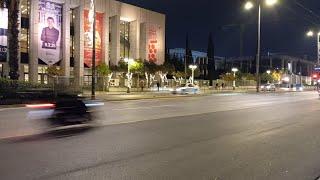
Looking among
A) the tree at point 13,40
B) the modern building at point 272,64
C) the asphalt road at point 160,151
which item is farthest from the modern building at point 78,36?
the modern building at point 272,64

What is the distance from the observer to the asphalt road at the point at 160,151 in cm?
881

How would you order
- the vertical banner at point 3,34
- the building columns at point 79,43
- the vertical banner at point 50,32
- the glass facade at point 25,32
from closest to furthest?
1. the vertical banner at point 3,34
2. the glass facade at point 25,32
3. the vertical banner at point 50,32
4. the building columns at point 79,43

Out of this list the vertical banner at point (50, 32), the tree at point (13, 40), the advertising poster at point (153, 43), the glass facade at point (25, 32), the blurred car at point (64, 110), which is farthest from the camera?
the advertising poster at point (153, 43)

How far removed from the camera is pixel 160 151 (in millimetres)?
11289

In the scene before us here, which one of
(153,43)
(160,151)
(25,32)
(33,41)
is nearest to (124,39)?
(153,43)

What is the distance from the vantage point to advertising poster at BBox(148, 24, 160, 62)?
8288 cm

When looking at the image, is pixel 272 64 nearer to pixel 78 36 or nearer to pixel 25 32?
pixel 78 36

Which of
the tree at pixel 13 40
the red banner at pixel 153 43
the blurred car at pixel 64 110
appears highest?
the red banner at pixel 153 43

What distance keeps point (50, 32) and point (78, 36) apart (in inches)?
226

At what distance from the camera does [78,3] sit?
68.2 metres

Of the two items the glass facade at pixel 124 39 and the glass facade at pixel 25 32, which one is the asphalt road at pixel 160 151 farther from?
the glass facade at pixel 124 39

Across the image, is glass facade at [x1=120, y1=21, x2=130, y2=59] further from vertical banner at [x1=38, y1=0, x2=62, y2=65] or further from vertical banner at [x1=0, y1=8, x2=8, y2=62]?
vertical banner at [x1=0, y1=8, x2=8, y2=62]

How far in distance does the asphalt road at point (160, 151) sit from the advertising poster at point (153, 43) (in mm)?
65588

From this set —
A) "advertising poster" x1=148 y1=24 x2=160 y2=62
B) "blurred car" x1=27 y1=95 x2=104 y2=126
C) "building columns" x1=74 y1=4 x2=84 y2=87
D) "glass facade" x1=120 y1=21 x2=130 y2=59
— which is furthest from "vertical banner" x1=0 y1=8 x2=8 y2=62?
"blurred car" x1=27 y1=95 x2=104 y2=126
